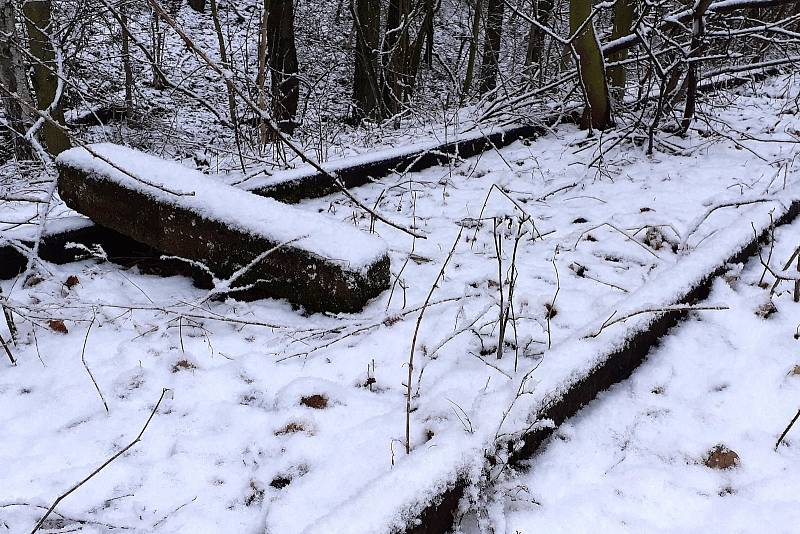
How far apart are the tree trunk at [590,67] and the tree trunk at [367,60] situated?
386 centimetres

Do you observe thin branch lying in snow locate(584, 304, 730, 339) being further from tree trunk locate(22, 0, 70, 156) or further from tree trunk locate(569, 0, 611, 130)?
tree trunk locate(22, 0, 70, 156)

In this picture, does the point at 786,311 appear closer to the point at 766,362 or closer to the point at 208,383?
the point at 766,362

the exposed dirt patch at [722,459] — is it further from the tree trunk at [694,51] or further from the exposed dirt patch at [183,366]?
the tree trunk at [694,51]

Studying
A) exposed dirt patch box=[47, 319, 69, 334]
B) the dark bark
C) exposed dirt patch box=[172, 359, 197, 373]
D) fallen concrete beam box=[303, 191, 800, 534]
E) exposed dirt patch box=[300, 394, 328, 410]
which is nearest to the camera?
fallen concrete beam box=[303, 191, 800, 534]

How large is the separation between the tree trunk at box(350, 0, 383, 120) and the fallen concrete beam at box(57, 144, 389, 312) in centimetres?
607

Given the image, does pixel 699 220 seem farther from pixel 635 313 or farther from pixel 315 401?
pixel 315 401

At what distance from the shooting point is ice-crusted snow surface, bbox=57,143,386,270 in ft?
8.04

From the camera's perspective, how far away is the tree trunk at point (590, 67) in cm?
522

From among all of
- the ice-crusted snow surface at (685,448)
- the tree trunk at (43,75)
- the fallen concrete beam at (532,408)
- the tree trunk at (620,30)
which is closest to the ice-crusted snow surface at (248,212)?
the fallen concrete beam at (532,408)

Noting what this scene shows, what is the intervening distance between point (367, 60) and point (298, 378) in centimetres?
770

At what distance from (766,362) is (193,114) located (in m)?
11.8

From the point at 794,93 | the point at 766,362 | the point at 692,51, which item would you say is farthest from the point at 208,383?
the point at 794,93

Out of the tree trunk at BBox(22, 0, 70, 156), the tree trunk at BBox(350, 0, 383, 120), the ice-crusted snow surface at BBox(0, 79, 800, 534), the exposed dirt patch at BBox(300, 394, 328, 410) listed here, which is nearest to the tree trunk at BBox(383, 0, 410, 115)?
the tree trunk at BBox(350, 0, 383, 120)

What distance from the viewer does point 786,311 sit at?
2.44 m
